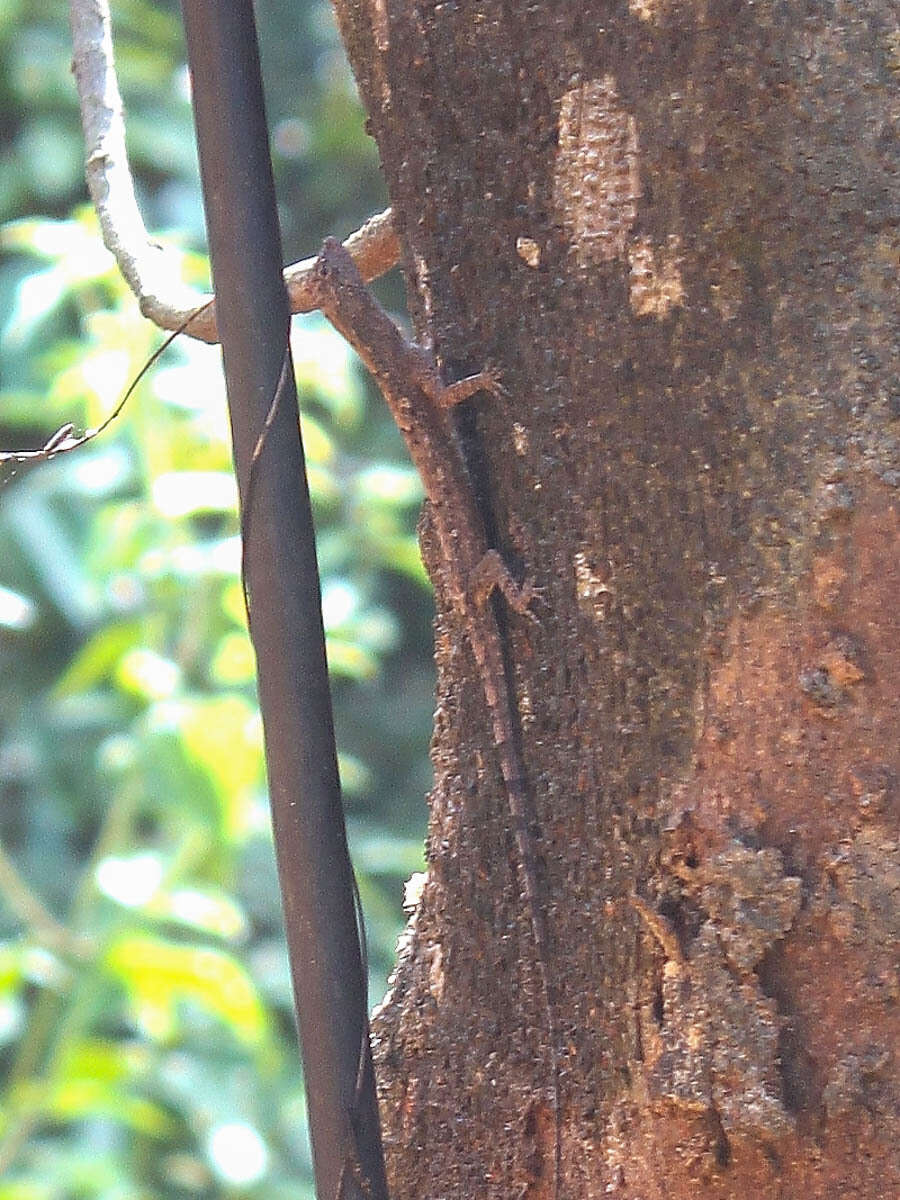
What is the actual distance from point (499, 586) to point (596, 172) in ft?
1.23

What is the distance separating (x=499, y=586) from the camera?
1.34 meters

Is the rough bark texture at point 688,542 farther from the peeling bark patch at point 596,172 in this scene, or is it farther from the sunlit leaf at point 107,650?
the sunlit leaf at point 107,650

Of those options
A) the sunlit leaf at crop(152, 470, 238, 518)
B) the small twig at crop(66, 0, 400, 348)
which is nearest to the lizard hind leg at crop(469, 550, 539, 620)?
the small twig at crop(66, 0, 400, 348)

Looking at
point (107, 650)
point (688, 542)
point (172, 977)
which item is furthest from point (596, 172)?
point (107, 650)

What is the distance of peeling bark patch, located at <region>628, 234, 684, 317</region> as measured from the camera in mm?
1220

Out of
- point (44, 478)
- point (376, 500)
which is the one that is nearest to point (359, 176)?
point (44, 478)

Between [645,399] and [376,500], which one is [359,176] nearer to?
[376,500]

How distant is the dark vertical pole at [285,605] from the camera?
4.03 feet

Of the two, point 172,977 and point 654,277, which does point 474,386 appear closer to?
point 654,277

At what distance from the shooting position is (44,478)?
5.44m

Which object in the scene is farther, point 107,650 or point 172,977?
point 107,650

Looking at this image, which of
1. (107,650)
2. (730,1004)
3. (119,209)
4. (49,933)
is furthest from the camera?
(49,933)

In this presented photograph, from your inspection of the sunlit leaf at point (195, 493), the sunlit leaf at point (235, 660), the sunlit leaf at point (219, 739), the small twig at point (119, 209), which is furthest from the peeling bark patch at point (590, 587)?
the sunlit leaf at point (219, 739)

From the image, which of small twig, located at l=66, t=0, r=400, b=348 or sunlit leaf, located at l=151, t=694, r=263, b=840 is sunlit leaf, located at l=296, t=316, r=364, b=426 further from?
small twig, located at l=66, t=0, r=400, b=348
